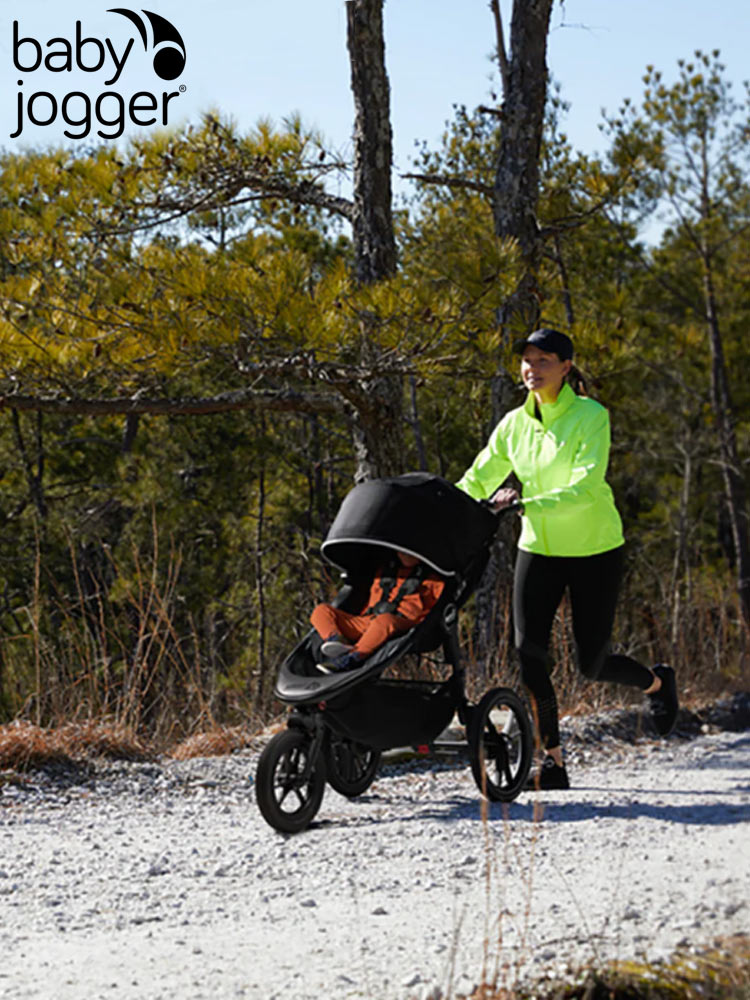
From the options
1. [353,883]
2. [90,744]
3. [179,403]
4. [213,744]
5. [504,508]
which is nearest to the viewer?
[353,883]

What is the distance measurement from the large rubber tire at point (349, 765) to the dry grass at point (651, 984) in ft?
7.44

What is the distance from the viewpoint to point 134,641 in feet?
54.9

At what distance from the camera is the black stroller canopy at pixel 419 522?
5.03 m

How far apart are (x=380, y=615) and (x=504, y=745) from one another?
842 mm

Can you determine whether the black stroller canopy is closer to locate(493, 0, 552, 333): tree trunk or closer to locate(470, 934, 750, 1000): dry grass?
locate(470, 934, 750, 1000): dry grass

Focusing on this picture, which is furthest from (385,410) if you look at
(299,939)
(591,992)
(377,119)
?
(591,992)

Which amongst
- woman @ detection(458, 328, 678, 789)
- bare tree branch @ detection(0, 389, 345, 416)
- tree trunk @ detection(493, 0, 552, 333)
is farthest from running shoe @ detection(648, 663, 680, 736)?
tree trunk @ detection(493, 0, 552, 333)

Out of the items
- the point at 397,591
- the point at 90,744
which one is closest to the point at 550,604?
the point at 397,591

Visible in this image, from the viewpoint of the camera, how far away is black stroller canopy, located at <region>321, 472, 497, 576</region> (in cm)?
503

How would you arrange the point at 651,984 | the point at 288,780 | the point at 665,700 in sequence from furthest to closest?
the point at 665,700 → the point at 288,780 → the point at 651,984

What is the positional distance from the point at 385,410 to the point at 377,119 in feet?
6.10

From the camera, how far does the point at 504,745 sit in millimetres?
5340

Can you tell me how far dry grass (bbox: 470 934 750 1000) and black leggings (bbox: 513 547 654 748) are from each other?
2609 mm

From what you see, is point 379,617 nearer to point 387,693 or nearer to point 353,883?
point 387,693
